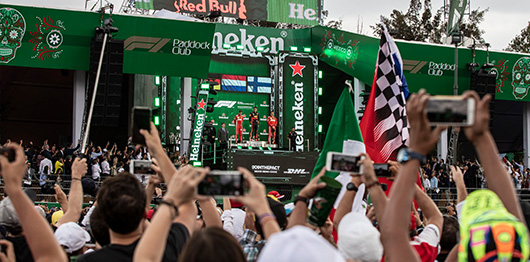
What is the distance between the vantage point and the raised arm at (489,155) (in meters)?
2.47

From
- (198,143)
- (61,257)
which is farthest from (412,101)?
(198,143)

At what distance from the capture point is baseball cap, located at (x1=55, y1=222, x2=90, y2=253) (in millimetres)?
4078

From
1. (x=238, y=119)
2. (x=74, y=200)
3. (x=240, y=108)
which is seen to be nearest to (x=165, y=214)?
(x=74, y=200)

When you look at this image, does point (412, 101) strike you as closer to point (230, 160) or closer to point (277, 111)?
point (230, 160)

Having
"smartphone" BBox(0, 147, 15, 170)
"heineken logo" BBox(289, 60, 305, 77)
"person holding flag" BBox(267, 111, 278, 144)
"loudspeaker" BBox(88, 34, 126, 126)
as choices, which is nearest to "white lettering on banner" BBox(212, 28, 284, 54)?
"heineken logo" BBox(289, 60, 305, 77)

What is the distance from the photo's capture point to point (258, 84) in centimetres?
2894

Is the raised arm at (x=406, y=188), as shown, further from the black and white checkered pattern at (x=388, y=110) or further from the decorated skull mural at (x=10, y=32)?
the decorated skull mural at (x=10, y=32)

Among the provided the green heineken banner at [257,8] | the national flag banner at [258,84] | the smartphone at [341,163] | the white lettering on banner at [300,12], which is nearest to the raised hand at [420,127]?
the smartphone at [341,163]

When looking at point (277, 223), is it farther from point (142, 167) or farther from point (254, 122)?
point (254, 122)

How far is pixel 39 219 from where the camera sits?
2.86 metres

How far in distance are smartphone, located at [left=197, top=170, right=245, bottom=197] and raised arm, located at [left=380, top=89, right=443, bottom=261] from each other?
588mm

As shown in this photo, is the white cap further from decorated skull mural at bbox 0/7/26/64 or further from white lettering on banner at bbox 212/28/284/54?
white lettering on banner at bbox 212/28/284/54

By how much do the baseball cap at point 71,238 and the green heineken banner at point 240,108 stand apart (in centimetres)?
2429

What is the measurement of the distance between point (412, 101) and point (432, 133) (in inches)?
6.3
